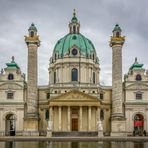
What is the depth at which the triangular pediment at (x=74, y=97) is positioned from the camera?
85.1 meters

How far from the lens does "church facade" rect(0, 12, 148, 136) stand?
275 ft

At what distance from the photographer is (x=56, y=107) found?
86312 mm

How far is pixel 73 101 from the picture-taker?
8506cm

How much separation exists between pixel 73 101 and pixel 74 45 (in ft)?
57.9

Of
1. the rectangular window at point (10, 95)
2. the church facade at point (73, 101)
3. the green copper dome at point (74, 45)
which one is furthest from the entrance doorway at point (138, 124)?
the rectangular window at point (10, 95)

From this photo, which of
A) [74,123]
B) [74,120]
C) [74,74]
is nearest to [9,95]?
[74,120]

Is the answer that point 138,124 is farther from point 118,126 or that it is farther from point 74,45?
point 74,45

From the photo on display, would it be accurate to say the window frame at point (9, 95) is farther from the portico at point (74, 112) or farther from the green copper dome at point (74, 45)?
the green copper dome at point (74, 45)

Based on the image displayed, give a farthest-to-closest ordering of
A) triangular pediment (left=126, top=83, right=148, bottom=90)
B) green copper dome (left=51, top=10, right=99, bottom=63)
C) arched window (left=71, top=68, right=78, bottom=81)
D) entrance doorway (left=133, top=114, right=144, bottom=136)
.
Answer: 1. green copper dome (left=51, top=10, right=99, bottom=63)
2. arched window (left=71, top=68, right=78, bottom=81)
3. triangular pediment (left=126, top=83, right=148, bottom=90)
4. entrance doorway (left=133, top=114, right=144, bottom=136)

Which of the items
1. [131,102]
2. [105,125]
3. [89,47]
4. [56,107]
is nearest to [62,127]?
[56,107]

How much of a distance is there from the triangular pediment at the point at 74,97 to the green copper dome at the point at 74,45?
1469 cm

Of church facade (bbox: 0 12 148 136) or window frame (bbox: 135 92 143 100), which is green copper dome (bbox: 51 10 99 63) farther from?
window frame (bbox: 135 92 143 100)

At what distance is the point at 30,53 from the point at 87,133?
21.4 m

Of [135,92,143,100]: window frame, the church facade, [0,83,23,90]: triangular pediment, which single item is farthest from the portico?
[135,92,143,100]: window frame
